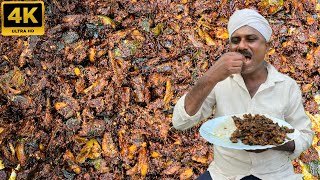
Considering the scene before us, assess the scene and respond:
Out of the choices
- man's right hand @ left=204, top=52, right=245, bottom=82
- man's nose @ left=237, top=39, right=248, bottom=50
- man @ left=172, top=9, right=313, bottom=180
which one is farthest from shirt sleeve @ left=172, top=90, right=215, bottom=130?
man's nose @ left=237, top=39, right=248, bottom=50

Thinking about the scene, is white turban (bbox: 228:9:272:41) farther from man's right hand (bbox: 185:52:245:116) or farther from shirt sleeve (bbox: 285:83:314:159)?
shirt sleeve (bbox: 285:83:314:159)

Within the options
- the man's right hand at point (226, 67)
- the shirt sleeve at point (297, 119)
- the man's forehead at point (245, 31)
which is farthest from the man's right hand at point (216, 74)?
the shirt sleeve at point (297, 119)

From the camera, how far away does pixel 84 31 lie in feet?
10.9

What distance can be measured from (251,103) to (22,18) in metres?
1.80

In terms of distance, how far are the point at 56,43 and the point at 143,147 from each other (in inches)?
32.7

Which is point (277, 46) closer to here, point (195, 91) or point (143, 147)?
point (143, 147)

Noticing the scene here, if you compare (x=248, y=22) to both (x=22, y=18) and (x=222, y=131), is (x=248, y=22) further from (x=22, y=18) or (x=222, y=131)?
(x=22, y=18)

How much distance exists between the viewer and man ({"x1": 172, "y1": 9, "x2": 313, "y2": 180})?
1.96m

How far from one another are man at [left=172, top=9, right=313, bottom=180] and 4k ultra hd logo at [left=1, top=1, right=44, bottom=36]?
1581 millimetres

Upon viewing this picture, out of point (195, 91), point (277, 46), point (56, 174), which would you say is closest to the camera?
point (195, 91)

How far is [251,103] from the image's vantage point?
203 cm

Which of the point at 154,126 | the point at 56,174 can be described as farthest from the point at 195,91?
the point at 56,174

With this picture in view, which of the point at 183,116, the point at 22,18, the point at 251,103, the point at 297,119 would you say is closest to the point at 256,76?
the point at 251,103

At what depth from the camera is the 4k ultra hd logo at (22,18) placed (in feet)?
10.7
